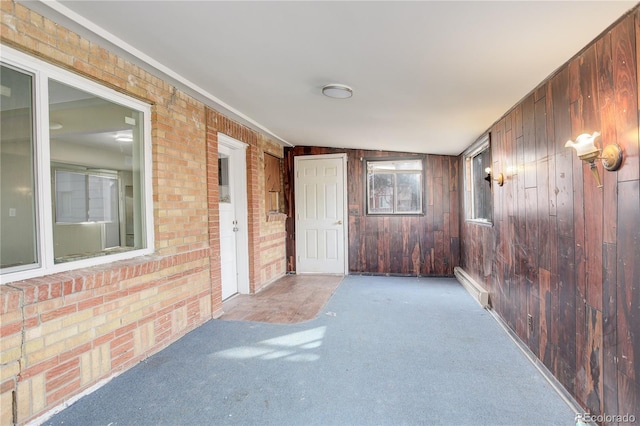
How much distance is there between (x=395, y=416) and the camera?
185 centimetres

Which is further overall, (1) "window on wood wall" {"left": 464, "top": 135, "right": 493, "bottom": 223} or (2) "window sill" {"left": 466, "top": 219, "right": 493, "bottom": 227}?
(1) "window on wood wall" {"left": 464, "top": 135, "right": 493, "bottom": 223}

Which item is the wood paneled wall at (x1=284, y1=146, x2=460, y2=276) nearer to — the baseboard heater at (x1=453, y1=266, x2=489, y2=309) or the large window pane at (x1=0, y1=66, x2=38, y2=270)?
the baseboard heater at (x1=453, y1=266, x2=489, y2=309)

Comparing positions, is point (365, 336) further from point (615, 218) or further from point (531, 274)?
point (615, 218)

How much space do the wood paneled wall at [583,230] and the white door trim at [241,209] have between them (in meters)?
3.26

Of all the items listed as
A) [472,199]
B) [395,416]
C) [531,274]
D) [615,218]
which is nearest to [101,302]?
[395,416]

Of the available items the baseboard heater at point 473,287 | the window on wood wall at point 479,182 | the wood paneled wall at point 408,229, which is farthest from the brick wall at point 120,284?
the window on wood wall at point 479,182

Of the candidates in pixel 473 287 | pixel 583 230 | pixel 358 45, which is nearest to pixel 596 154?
pixel 583 230

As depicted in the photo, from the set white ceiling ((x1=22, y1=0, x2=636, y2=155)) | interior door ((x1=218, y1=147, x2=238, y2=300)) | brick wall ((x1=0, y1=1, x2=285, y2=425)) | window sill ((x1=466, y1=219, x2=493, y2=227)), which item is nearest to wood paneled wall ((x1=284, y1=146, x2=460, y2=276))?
window sill ((x1=466, y1=219, x2=493, y2=227))

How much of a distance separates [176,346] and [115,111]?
2.03 metres

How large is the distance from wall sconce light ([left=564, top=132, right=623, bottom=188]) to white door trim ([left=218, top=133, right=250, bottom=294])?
3701mm

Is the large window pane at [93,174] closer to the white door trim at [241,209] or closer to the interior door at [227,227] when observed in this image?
the interior door at [227,227]

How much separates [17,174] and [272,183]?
3710mm

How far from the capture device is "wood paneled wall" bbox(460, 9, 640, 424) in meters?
1.45

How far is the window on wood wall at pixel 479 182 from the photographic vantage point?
3875 mm
